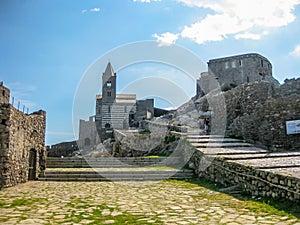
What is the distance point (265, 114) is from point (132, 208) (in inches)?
387

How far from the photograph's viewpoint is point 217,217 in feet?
15.8

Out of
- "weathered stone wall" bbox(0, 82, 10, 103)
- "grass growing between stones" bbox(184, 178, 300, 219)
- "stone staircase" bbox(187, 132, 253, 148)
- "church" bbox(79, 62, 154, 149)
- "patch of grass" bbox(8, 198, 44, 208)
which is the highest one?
"church" bbox(79, 62, 154, 149)

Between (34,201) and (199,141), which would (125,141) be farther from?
(34,201)

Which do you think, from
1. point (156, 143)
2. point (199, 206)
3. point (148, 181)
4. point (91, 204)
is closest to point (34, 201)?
point (91, 204)

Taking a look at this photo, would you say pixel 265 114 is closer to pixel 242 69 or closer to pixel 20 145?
pixel 20 145

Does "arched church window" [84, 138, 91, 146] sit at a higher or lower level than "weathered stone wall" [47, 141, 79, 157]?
higher

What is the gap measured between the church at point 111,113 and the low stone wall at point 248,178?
1135 inches

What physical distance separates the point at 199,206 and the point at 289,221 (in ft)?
6.09

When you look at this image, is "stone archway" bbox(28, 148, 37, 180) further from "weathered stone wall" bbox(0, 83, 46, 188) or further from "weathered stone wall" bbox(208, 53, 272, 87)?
"weathered stone wall" bbox(208, 53, 272, 87)

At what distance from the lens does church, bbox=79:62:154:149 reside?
42.1m

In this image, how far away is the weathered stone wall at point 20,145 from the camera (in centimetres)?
829

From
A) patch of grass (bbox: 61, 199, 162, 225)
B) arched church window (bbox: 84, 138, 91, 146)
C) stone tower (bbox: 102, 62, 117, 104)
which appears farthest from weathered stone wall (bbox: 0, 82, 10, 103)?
stone tower (bbox: 102, 62, 117, 104)

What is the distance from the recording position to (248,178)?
283 inches

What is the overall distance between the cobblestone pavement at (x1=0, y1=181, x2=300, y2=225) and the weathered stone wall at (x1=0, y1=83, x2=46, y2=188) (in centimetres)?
99
